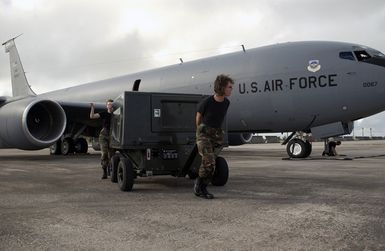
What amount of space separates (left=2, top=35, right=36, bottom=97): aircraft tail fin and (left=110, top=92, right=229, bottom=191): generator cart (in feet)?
64.6

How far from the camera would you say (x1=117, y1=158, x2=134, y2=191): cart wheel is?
587 centimetres

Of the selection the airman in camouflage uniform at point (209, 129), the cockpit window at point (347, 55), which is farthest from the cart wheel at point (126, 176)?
the cockpit window at point (347, 55)

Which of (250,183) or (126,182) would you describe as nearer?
(126,182)

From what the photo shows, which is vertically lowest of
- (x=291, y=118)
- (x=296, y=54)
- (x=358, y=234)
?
(x=358, y=234)

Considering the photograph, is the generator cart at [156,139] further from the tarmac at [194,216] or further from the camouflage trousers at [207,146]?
the camouflage trousers at [207,146]

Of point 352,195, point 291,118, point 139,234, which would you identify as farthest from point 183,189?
point 291,118

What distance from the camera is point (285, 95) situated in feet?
40.3

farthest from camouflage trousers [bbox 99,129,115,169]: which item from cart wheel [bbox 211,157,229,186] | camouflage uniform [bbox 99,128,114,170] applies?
cart wheel [bbox 211,157,229,186]

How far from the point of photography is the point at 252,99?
12.9 meters

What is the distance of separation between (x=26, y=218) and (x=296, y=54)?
10.1 m

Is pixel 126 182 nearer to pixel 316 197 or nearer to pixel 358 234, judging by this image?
pixel 316 197

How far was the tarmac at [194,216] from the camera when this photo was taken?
3.17 m

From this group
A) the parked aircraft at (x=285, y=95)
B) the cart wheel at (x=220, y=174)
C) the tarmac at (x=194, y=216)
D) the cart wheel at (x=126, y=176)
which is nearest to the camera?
the tarmac at (x=194, y=216)

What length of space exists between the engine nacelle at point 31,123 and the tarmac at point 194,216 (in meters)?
5.86
